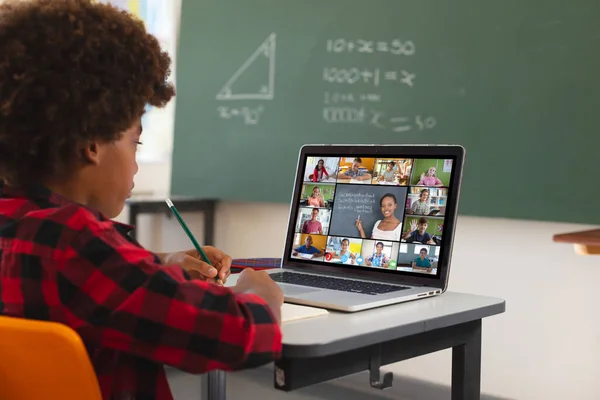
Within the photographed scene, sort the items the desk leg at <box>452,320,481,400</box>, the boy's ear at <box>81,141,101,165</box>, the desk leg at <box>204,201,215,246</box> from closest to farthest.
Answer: the boy's ear at <box>81,141,101,165</box> < the desk leg at <box>452,320,481,400</box> < the desk leg at <box>204,201,215,246</box>

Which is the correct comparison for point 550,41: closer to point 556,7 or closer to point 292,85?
point 556,7

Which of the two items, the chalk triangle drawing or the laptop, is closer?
the laptop

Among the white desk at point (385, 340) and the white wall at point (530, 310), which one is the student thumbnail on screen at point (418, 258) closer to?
the white desk at point (385, 340)

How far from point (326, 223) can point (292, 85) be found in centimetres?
154

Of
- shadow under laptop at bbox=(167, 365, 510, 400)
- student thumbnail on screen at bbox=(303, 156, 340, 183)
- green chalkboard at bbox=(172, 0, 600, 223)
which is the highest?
green chalkboard at bbox=(172, 0, 600, 223)

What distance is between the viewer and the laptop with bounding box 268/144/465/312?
4.94ft

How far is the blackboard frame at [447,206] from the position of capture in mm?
1499

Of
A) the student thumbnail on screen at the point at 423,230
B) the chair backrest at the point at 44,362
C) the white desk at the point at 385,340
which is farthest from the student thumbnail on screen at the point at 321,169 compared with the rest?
the chair backrest at the point at 44,362

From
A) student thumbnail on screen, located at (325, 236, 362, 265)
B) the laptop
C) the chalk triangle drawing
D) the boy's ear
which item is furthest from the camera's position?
the chalk triangle drawing

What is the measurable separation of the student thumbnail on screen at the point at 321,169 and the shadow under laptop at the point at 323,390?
142cm

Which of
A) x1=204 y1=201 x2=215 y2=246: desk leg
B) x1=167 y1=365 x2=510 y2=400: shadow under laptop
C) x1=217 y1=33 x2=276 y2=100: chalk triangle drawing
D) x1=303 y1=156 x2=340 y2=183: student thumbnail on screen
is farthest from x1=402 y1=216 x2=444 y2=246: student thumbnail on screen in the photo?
x1=204 y1=201 x2=215 y2=246: desk leg

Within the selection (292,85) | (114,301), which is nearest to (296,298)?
(114,301)

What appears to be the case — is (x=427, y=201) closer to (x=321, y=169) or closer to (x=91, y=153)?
(x=321, y=169)

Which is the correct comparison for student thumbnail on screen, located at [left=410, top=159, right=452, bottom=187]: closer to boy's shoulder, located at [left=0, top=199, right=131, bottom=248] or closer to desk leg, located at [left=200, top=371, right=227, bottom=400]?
desk leg, located at [left=200, top=371, right=227, bottom=400]
